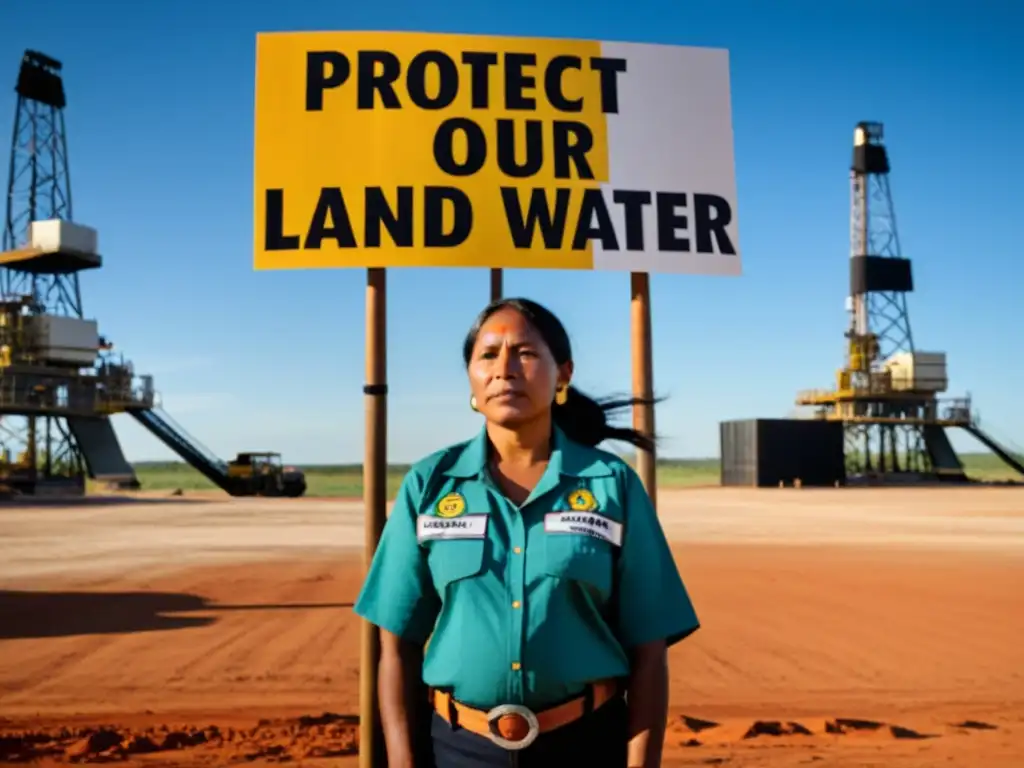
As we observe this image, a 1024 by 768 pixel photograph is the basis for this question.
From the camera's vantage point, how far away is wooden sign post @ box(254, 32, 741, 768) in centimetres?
402

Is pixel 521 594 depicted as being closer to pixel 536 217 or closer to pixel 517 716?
pixel 517 716

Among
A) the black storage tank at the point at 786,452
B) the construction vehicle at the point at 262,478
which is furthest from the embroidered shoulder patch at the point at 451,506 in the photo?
the black storage tank at the point at 786,452

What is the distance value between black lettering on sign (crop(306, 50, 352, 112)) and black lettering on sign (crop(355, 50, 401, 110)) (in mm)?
68

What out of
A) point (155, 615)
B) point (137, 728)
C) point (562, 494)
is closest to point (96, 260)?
point (155, 615)

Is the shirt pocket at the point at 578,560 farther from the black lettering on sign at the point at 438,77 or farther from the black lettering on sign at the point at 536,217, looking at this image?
the black lettering on sign at the point at 438,77

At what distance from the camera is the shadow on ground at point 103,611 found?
33.4 ft

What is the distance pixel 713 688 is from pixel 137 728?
14.4ft

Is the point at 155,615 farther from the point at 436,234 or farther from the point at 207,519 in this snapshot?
the point at 207,519

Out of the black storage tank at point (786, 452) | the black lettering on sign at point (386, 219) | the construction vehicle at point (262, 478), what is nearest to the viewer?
the black lettering on sign at point (386, 219)

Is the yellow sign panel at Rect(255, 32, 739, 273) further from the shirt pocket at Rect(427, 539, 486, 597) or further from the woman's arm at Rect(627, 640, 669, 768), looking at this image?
the woman's arm at Rect(627, 640, 669, 768)

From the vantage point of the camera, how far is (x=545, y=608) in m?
2.49

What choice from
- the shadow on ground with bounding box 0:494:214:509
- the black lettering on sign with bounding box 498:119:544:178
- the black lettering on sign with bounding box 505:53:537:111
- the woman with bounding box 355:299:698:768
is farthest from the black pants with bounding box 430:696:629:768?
the shadow on ground with bounding box 0:494:214:509

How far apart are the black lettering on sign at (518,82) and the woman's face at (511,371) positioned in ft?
5.33

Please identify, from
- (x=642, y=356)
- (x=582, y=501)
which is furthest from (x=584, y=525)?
(x=642, y=356)
